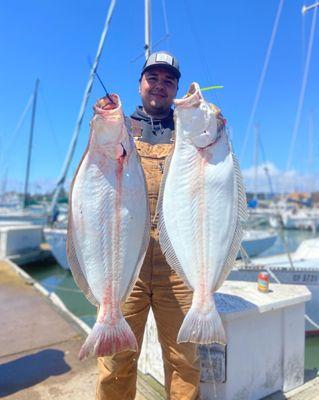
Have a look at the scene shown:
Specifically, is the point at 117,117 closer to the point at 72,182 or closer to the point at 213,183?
the point at 72,182

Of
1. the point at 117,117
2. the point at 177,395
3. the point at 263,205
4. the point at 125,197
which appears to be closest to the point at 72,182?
the point at 125,197

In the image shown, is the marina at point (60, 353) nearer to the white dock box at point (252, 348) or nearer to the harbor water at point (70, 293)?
the harbor water at point (70, 293)

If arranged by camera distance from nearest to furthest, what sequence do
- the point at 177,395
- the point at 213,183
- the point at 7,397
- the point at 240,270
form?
the point at 213,183 → the point at 177,395 → the point at 7,397 → the point at 240,270

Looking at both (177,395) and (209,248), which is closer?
(209,248)

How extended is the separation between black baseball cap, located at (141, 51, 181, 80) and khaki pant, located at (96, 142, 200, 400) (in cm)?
56

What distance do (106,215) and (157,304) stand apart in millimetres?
908

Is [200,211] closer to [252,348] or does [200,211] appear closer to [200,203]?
[200,203]

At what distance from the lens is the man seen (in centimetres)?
248

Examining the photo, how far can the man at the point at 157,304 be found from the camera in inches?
97.8

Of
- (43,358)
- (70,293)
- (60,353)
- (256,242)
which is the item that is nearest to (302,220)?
(256,242)

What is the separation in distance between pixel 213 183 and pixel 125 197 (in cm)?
54

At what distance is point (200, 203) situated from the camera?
2.12m

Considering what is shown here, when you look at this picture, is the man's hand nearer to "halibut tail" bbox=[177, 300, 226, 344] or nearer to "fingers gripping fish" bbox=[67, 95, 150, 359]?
"fingers gripping fish" bbox=[67, 95, 150, 359]

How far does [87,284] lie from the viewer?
2.07 metres
